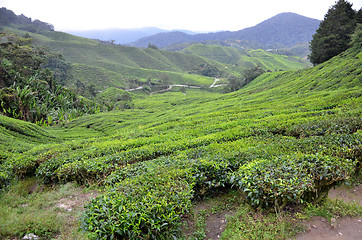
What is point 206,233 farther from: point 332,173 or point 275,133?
point 275,133

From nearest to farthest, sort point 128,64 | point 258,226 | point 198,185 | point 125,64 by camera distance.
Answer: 1. point 258,226
2. point 198,185
3. point 125,64
4. point 128,64

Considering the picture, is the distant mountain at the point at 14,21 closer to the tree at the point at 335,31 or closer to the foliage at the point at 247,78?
the foliage at the point at 247,78

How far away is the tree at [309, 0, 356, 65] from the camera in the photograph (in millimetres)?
40456

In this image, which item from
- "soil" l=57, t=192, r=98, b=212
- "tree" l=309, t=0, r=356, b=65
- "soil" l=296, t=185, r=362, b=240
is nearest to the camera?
"soil" l=296, t=185, r=362, b=240

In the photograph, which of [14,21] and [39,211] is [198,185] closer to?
[39,211]

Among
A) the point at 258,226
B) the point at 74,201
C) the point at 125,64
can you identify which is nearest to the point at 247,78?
the point at 258,226

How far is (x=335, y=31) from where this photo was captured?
41.7 meters

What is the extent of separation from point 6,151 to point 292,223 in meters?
16.1

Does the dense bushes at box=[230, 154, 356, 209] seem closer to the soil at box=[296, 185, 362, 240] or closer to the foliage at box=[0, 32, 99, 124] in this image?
the soil at box=[296, 185, 362, 240]

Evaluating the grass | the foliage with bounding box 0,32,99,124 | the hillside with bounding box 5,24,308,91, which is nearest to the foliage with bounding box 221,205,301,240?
the grass

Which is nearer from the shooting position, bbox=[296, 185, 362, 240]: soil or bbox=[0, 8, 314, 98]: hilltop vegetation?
bbox=[296, 185, 362, 240]: soil

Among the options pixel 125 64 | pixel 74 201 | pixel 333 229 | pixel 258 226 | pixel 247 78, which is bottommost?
pixel 74 201

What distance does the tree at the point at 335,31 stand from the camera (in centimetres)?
4046

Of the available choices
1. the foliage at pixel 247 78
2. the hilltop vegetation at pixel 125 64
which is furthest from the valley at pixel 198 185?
the hilltop vegetation at pixel 125 64
